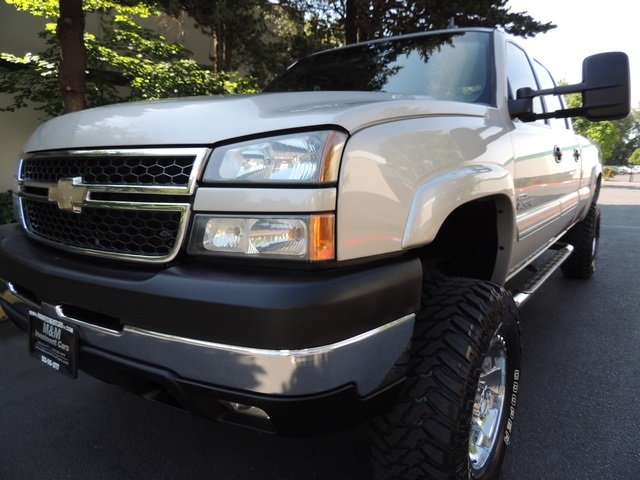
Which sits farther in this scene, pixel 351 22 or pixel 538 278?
pixel 351 22

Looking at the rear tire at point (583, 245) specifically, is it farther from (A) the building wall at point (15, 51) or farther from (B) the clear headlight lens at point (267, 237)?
(A) the building wall at point (15, 51)

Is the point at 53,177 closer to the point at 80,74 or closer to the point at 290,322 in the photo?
the point at 290,322

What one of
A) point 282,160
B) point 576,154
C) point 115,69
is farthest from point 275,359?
point 115,69

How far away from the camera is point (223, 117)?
4.65ft

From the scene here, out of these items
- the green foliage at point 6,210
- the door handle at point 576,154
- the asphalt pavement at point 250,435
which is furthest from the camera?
the green foliage at point 6,210

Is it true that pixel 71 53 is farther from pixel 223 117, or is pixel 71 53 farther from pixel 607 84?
pixel 607 84

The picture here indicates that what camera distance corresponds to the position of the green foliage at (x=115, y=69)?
6.59m

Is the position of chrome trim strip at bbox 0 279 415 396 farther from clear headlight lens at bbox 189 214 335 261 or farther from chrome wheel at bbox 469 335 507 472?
chrome wheel at bbox 469 335 507 472

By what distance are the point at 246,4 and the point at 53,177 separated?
702 centimetres

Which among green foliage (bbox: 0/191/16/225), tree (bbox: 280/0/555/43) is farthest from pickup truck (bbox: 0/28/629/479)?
tree (bbox: 280/0/555/43)

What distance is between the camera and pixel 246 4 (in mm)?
7773

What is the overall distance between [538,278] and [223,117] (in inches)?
94.1

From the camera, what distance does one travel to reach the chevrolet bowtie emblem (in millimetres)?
1600

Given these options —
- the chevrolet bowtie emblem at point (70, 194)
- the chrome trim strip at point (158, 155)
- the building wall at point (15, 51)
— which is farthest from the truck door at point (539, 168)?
the building wall at point (15, 51)
